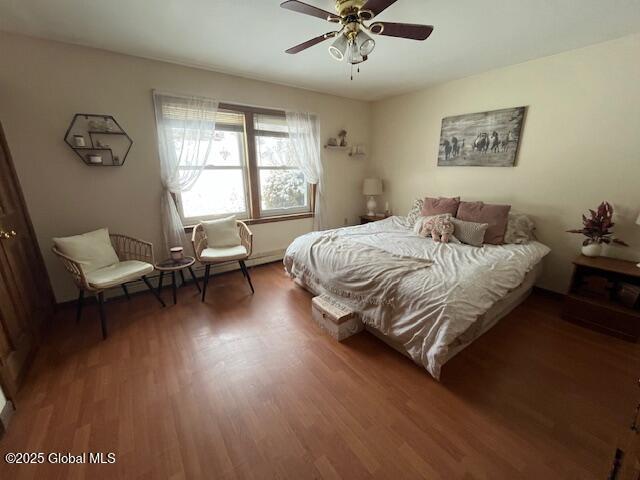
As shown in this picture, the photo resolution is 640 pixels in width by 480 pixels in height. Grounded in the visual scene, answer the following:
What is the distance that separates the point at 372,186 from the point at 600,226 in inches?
103

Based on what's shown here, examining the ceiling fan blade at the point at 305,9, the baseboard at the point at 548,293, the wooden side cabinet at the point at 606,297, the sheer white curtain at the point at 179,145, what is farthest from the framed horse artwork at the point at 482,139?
the sheer white curtain at the point at 179,145

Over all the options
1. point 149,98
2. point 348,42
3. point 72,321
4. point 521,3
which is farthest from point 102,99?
point 521,3

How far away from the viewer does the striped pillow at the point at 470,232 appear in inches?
101

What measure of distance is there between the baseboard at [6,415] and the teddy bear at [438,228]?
11.0 ft

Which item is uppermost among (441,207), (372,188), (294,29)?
(294,29)

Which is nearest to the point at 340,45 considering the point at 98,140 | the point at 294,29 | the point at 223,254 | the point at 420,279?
the point at 294,29

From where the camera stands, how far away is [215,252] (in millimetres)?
2836

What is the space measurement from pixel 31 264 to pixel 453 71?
15.2 ft

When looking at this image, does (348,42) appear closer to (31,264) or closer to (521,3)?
(521,3)

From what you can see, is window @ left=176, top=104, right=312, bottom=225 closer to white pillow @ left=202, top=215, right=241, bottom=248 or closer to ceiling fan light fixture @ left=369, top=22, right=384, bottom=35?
white pillow @ left=202, top=215, right=241, bottom=248

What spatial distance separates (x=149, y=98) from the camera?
2594 millimetres

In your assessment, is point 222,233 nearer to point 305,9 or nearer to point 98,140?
point 98,140

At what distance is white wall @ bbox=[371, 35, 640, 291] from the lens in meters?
2.21

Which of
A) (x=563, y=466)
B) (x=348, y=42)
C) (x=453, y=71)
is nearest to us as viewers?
(x=563, y=466)
